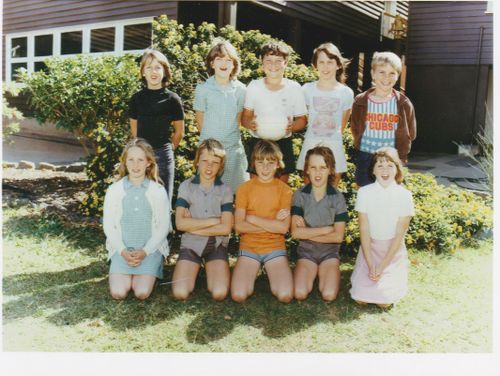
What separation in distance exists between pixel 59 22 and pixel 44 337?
10.2 m

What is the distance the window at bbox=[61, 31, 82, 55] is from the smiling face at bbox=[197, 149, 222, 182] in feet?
30.5

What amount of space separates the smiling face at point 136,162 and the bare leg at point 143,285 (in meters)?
0.75

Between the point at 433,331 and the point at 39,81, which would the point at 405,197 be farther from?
the point at 39,81

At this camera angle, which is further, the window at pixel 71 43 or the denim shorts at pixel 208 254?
the window at pixel 71 43

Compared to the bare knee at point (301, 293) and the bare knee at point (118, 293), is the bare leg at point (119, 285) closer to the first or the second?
the bare knee at point (118, 293)

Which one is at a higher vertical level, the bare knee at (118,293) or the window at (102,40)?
the window at (102,40)

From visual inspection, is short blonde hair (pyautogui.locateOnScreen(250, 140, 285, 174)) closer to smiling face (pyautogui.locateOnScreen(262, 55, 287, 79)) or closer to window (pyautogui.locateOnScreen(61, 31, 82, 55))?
smiling face (pyautogui.locateOnScreen(262, 55, 287, 79))

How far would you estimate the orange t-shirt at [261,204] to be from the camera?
3.80m

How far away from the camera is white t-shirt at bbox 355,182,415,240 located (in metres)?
3.62

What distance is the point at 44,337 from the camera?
3.05 m

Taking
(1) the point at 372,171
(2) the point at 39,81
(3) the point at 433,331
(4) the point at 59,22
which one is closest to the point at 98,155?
(2) the point at 39,81

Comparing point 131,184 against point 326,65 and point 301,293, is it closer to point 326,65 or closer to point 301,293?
point 301,293

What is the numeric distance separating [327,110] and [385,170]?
69cm

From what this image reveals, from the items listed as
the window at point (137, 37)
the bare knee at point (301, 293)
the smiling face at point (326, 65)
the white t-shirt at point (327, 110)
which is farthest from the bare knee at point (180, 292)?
the window at point (137, 37)
